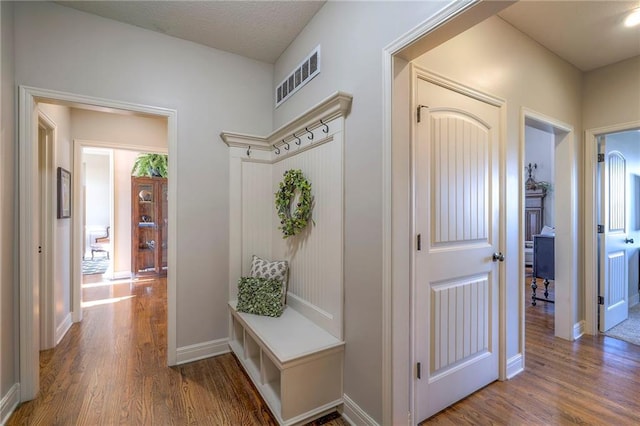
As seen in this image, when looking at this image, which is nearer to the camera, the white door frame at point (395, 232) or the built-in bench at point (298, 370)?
the white door frame at point (395, 232)

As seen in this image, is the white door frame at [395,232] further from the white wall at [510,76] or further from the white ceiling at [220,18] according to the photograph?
the white ceiling at [220,18]

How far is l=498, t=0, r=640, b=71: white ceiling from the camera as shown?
2002mm

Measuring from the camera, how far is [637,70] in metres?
2.62

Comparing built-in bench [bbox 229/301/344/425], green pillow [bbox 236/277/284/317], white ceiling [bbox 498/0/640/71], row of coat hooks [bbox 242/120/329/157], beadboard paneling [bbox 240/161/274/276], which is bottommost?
built-in bench [bbox 229/301/344/425]

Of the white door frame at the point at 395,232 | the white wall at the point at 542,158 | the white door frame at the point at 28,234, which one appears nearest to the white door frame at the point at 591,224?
the white door frame at the point at 395,232

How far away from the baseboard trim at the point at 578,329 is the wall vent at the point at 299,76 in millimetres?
3366

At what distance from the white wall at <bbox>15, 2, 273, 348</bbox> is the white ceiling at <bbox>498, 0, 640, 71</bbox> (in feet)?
7.10

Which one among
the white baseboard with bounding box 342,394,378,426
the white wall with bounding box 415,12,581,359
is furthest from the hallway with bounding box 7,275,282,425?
the white wall with bounding box 415,12,581,359

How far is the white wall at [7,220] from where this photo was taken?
5.65 feet

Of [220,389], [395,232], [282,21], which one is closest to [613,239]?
[395,232]

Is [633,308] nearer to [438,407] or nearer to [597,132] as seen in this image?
[597,132]

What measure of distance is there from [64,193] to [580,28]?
4.84 m

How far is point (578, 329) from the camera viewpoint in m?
2.84

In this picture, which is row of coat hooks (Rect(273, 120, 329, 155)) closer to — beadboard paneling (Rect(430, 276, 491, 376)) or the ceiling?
the ceiling
